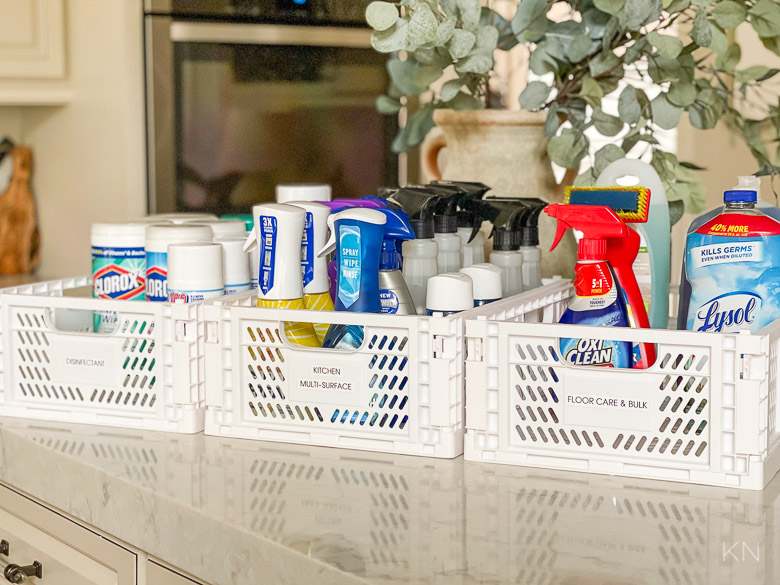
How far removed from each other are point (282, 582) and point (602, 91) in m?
0.77

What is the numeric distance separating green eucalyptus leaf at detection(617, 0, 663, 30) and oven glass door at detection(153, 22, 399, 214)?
38.4 inches

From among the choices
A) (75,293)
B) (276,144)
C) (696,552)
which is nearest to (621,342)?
(696,552)

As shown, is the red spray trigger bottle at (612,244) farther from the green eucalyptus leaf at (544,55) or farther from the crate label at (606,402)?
the green eucalyptus leaf at (544,55)

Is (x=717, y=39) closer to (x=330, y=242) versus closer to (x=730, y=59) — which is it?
(x=730, y=59)

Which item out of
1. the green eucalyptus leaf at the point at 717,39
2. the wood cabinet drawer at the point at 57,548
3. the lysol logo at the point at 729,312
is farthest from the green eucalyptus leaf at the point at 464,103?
the wood cabinet drawer at the point at 57,548

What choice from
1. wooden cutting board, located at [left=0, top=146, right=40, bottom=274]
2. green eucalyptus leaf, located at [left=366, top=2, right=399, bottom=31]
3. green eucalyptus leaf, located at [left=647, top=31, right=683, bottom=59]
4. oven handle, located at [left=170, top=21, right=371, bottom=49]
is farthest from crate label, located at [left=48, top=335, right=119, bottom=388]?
wooden cutting board, located at [left=0, top=146, right=40, bottom=274]

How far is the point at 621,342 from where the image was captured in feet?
2.82

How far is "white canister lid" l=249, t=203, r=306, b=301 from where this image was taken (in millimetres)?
937

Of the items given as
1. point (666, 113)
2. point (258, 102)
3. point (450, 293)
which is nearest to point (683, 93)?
point (666, 113)

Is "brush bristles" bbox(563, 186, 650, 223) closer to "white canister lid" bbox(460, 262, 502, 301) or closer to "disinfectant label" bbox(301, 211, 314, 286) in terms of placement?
"white canister lid" bbox(460, 262, 502, 301)

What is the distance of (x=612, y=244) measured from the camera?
3.03 feet

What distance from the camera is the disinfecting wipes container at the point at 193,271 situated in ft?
3.19

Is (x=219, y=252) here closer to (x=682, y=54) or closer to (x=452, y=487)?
(x=452, y=487)

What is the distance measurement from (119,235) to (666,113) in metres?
0.66
